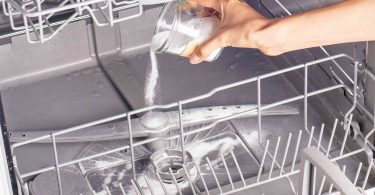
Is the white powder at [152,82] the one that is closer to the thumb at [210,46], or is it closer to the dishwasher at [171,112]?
the dishwasher at [171,112]

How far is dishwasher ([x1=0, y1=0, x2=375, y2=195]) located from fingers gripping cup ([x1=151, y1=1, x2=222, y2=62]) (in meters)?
0.02

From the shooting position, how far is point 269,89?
5.78 feet

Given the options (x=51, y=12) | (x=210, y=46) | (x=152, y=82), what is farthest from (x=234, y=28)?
(x=152, y=82)

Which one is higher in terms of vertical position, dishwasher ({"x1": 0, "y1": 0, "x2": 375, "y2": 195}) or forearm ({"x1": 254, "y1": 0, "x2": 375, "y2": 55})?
dishwasher ({"x1": 0, "y1": 0, "x2": 375, "y2": 195})

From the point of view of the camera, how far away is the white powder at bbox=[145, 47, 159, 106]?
68.2 inches

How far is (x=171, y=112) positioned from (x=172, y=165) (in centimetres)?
15

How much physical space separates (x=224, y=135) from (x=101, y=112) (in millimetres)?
253

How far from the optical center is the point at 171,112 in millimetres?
1644

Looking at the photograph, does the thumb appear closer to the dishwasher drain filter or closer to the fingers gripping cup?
the fingers gripping cup

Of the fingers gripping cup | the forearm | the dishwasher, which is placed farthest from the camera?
the dishwasher

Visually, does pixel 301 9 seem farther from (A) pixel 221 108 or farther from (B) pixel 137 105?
(B) pixel 137 105

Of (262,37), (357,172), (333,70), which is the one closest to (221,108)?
(333,70)

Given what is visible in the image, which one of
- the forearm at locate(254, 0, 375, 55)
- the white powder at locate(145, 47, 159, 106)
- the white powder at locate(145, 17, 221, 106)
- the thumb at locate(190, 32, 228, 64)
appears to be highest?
the white powder at locate(145, 47, 159, 106)

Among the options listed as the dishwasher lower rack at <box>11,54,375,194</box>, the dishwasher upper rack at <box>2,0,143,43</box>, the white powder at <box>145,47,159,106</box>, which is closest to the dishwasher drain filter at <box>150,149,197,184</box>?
the dishwasher lower rack at <box>11,54,375,194</box>
